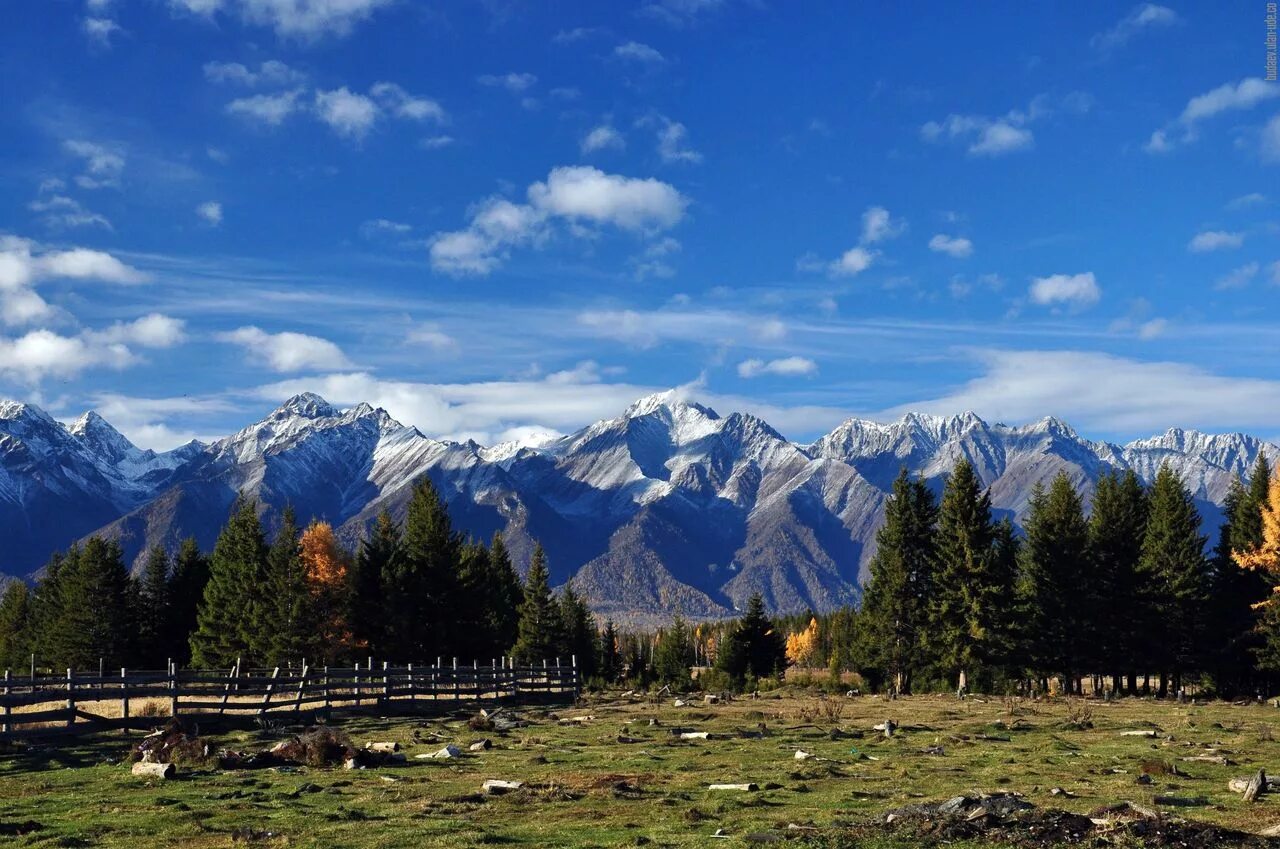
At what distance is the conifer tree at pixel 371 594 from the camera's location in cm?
6950

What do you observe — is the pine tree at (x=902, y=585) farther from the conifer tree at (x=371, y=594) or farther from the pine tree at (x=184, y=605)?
the pine tree at (x=184, y=605)

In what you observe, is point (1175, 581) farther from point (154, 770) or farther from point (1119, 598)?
point (154, 770)

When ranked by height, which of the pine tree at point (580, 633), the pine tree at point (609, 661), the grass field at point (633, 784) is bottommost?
the pine tree at point (609, 661)

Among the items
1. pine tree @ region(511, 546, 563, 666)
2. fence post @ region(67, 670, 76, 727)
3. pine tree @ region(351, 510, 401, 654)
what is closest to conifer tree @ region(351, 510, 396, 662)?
pine tree @ region(351, 510, 401, 654)

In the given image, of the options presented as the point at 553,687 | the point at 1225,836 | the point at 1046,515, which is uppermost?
the point at 1046,515

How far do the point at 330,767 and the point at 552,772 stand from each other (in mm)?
5817

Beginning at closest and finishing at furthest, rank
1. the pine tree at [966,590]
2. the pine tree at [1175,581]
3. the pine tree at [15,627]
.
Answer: the pine tree at [966,590], the pine tree at [1175,581], the pine tree at [15,627]

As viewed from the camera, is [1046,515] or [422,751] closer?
[422,751]

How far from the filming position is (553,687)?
203 feet

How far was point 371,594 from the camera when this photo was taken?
70.4 m

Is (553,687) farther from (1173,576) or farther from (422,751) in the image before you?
(1173,576)

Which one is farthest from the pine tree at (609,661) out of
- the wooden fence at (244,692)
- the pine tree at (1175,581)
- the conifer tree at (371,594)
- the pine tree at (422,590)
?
the pine tree at (1175,581)

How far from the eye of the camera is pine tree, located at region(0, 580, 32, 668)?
93500mm

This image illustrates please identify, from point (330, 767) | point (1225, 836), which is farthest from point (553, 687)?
point (1225, 836)
